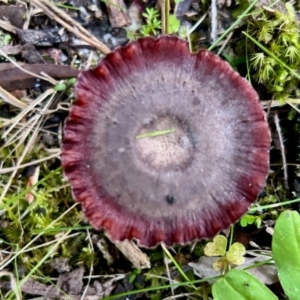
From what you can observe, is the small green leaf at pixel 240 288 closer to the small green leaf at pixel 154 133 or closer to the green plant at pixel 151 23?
the small green leaf at pixel 154 133

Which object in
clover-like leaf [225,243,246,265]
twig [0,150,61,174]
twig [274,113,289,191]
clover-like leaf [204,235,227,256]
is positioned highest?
twig [0,150,61,174]

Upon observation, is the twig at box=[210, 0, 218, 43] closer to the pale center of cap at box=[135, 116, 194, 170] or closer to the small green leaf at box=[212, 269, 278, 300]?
the pale center of cap at box=[135, 116, 194, 170]

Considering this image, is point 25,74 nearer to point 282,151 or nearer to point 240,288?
point 282,151

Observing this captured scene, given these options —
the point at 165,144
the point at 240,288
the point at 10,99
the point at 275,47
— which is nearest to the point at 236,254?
the point at 240,288

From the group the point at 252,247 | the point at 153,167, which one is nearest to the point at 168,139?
the point at 153,167

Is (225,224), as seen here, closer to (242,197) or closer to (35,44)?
(242,197)

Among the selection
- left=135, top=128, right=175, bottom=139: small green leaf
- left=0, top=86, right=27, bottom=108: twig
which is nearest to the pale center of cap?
left=135, top=128, right=175, bottom=139: small green leaf
